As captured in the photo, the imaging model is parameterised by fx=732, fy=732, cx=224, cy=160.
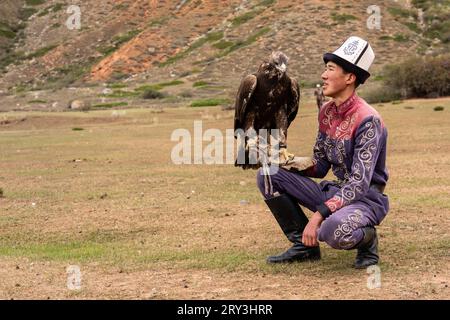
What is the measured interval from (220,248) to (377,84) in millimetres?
40687

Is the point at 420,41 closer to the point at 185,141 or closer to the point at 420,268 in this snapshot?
the point at 185,141

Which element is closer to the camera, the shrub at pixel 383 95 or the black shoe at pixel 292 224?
the black shoe at pixel 292 224

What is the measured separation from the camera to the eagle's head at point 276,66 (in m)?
6.91

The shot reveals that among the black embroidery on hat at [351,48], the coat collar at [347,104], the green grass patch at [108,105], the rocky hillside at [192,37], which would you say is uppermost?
the rocky hillside at [192,37]

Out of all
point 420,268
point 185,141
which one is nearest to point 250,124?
point 420,268

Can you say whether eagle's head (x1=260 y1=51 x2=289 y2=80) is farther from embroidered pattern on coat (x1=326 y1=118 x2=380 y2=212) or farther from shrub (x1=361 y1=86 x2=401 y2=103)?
shrub (x1=361 y1=86 x2=401 y2=103)

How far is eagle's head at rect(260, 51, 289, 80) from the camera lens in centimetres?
691

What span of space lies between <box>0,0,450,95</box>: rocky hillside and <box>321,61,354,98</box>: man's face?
1727 inches

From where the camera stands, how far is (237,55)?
188 feet

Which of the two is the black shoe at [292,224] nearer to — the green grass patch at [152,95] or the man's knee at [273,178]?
the man's knee at [273,178]

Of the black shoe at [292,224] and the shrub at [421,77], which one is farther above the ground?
the shrub at [421,77]

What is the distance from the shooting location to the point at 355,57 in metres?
6.34

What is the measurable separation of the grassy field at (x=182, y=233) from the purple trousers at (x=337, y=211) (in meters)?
0.39

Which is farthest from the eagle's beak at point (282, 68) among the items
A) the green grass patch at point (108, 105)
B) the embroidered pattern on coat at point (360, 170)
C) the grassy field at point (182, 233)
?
the green grass patch at point (108, 105)
